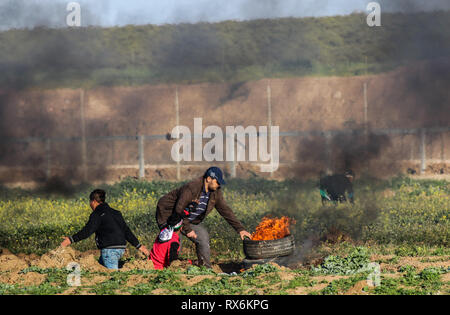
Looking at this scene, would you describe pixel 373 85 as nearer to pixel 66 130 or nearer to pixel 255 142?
pixel 255 142

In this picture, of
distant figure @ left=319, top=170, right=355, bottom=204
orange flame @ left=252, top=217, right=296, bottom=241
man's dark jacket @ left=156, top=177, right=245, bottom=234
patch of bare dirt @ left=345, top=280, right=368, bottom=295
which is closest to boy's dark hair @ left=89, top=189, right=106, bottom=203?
man's dark jacket @ left=156, top=177, right=245, bottom=234

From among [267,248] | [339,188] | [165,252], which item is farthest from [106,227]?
[339,188]

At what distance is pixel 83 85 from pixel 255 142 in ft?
56.2

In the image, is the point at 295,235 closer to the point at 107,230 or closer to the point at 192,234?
the point at 192,234

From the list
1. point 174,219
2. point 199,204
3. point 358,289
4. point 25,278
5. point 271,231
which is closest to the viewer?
point 358,289

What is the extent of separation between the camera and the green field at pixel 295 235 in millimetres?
9609

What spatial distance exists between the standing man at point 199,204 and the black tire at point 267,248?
0.23 metres

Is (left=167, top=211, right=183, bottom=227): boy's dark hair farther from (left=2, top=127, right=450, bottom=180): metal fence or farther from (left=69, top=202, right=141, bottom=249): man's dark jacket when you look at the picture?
(left=2, top=127, right=450, bottom=180): metal fence

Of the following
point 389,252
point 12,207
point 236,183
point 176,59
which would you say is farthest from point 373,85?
point 389,252

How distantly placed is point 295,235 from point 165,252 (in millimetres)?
4398

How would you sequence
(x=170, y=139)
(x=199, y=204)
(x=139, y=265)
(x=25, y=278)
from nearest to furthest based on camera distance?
(x=25, y=278), (x=199, y=204), (x=139, y=265), (x=170, y=139)

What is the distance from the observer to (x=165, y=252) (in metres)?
11.7

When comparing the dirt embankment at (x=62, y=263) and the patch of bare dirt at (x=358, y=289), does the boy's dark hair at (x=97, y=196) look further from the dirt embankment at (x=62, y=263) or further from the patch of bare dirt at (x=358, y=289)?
the patch of bare dirt at (x=358, y=289)

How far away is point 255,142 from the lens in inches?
1709
